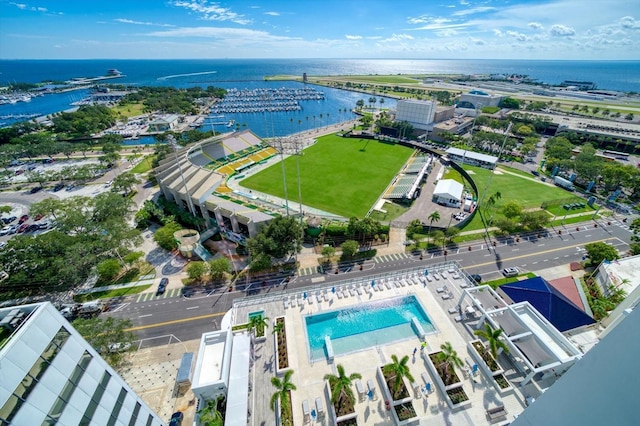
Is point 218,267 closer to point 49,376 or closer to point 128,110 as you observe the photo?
point 49,376

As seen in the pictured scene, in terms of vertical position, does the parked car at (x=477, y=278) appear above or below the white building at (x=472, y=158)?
below

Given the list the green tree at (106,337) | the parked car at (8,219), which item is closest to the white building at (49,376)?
the green tree at (106,337)

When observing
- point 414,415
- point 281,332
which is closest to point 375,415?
point 414,415

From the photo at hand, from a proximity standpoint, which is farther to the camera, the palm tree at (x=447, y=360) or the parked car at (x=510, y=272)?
the parked car at (x=510, y=272)

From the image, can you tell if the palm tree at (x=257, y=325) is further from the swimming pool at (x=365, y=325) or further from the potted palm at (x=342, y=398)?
the potted palm at (x=342, y=398)

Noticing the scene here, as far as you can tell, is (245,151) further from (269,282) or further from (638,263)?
(638,263)

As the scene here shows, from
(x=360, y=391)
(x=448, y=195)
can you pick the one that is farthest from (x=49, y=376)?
(x=448, y=195)
